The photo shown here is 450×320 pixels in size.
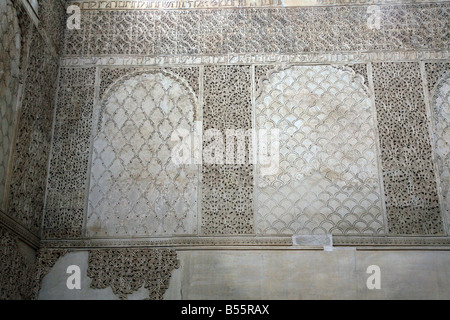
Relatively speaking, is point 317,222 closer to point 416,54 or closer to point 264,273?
point 264,273

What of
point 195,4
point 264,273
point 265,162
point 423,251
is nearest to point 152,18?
point 195,4

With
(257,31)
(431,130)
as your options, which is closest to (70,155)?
(257,31)

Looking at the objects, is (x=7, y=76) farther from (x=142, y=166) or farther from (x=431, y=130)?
(x=431, y=130)

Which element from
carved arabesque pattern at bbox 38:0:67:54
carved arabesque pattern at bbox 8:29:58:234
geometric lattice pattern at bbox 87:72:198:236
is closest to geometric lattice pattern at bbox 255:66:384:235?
geometric lattice pattern at bbox 87:72:198:236

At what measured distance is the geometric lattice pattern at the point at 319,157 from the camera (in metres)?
4.67

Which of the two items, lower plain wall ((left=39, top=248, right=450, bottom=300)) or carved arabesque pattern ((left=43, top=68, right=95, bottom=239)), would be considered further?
carved arabesque pattern ((left=43, top=68, right=95, bottom=239))

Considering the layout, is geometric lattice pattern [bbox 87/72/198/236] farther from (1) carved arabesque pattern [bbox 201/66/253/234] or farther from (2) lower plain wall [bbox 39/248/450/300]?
(2) lower plain wall [bbox 39/248/450/300]

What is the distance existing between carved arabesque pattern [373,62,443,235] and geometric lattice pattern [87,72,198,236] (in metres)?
1.56

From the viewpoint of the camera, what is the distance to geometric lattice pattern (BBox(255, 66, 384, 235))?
15.3ft

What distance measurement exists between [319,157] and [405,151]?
0.70 m

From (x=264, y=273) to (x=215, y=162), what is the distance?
0.98 metres

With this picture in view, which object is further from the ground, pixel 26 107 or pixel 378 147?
pixel 26 107

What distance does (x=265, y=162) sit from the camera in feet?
15.8

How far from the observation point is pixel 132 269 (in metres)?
4.54
